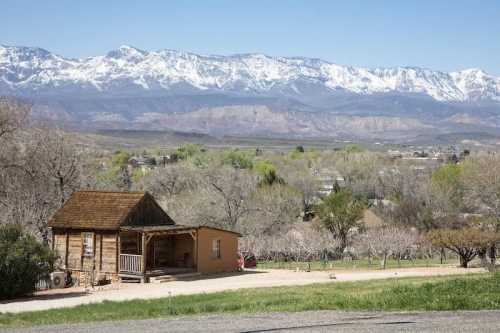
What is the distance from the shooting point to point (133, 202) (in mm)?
46812

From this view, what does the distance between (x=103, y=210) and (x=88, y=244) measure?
196 cm

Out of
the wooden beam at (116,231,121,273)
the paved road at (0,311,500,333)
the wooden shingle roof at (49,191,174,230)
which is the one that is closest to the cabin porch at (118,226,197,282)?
the wooden beam at (116,231,121,273)

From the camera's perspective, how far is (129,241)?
46719mm

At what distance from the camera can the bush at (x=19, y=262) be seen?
3710 cm

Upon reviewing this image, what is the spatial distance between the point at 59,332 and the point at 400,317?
9.16m

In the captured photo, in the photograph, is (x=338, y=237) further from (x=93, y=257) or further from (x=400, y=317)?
(x=400, y=317)

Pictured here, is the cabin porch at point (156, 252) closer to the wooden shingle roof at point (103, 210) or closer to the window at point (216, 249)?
the wooden shingle roof at point (103, 210)

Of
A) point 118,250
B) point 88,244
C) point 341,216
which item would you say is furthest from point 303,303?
point 341,216

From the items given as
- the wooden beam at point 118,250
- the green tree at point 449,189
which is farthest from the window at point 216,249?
the green tree at point 449,189

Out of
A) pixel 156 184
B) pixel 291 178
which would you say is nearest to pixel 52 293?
pixel 156 184

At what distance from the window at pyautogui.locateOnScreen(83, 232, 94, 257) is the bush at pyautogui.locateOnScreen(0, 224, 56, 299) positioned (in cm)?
682

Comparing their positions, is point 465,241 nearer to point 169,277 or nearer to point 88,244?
point 169,277

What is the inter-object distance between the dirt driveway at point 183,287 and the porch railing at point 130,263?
4.79ft

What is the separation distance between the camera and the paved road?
2181cm
